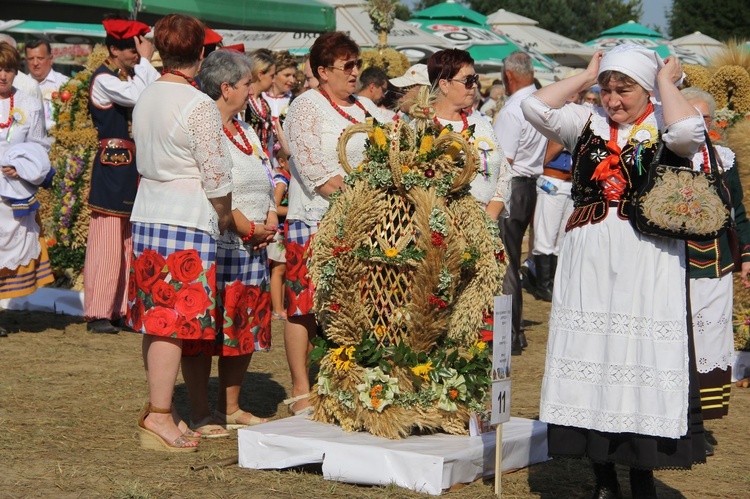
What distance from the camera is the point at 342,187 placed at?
5.90m

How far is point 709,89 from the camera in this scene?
342 inches

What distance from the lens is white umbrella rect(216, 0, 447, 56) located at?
765 inches

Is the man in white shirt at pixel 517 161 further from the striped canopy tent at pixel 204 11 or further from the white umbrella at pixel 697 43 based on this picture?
the white umbrella at pixel 697 43

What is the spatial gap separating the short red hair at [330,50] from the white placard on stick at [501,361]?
2.15 meters

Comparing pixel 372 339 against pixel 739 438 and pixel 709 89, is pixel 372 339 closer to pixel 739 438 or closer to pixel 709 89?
pixel 739 438

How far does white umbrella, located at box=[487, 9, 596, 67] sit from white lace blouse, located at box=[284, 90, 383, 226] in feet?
62.3

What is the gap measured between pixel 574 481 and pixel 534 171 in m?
4.30

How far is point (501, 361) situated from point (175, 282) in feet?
5.54

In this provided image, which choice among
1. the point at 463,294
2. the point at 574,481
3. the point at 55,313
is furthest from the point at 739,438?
the point at 55,313

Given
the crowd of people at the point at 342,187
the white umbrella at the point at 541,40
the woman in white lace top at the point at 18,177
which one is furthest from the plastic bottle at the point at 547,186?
the white umbrella at the point at 541,40

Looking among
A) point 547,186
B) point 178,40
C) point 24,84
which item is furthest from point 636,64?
point 547,186

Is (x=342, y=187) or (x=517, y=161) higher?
(x=517, y=161)

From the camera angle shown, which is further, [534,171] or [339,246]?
[534,171]

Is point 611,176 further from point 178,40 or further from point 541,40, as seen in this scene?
point 541,40
